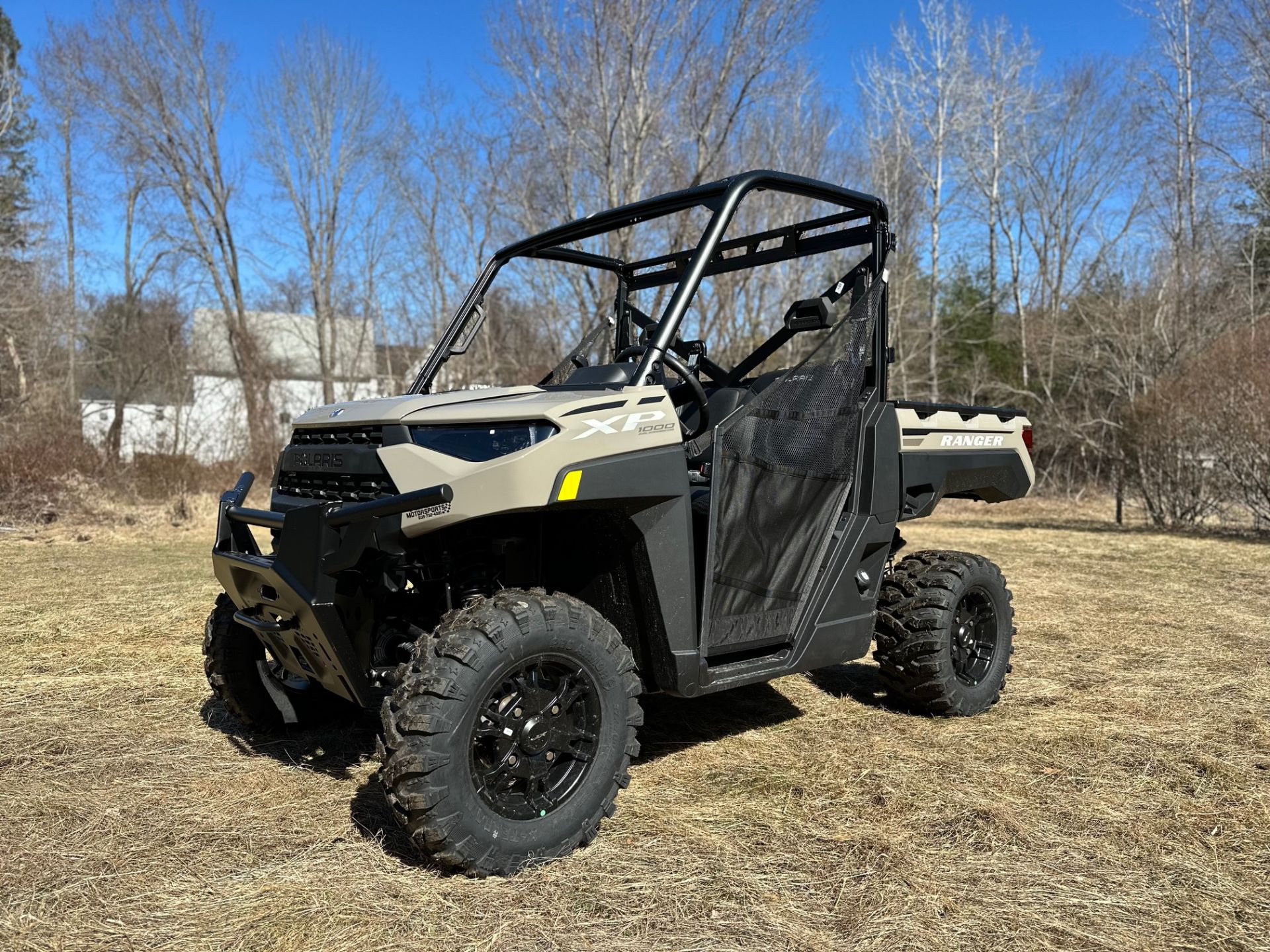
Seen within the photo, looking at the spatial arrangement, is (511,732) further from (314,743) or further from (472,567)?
(314,743)

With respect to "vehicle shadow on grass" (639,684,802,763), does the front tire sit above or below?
above

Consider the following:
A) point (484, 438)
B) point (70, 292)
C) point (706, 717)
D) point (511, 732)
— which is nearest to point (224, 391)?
point (70, 292)

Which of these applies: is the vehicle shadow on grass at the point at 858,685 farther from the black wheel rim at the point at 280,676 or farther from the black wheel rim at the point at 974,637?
the black wheel rim at the point at 280,676

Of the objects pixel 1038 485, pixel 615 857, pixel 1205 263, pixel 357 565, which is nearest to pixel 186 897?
pixel 357 565

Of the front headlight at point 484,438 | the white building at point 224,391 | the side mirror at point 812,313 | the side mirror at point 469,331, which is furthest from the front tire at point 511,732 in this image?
the white building at point 224,391

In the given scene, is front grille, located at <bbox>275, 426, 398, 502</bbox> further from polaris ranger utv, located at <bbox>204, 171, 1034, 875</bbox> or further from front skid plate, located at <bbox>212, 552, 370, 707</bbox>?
front skid plate, located at <bbox>212, 552, 370, 707</bbox>

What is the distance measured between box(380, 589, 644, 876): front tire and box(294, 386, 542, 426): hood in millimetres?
662

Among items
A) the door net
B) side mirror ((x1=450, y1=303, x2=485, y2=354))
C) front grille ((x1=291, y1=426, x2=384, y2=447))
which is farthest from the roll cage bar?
front grille ((x1=291, y1=426, x2=384, y2=447))

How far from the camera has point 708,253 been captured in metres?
3.47

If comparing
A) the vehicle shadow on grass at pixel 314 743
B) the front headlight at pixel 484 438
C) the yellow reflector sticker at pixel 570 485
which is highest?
the front headlight at pixel 484 438

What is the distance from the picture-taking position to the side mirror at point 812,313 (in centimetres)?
381

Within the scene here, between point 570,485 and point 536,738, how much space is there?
0.78 metres

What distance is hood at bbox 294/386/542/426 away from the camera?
3137mm

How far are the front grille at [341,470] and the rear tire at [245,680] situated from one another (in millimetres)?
783
